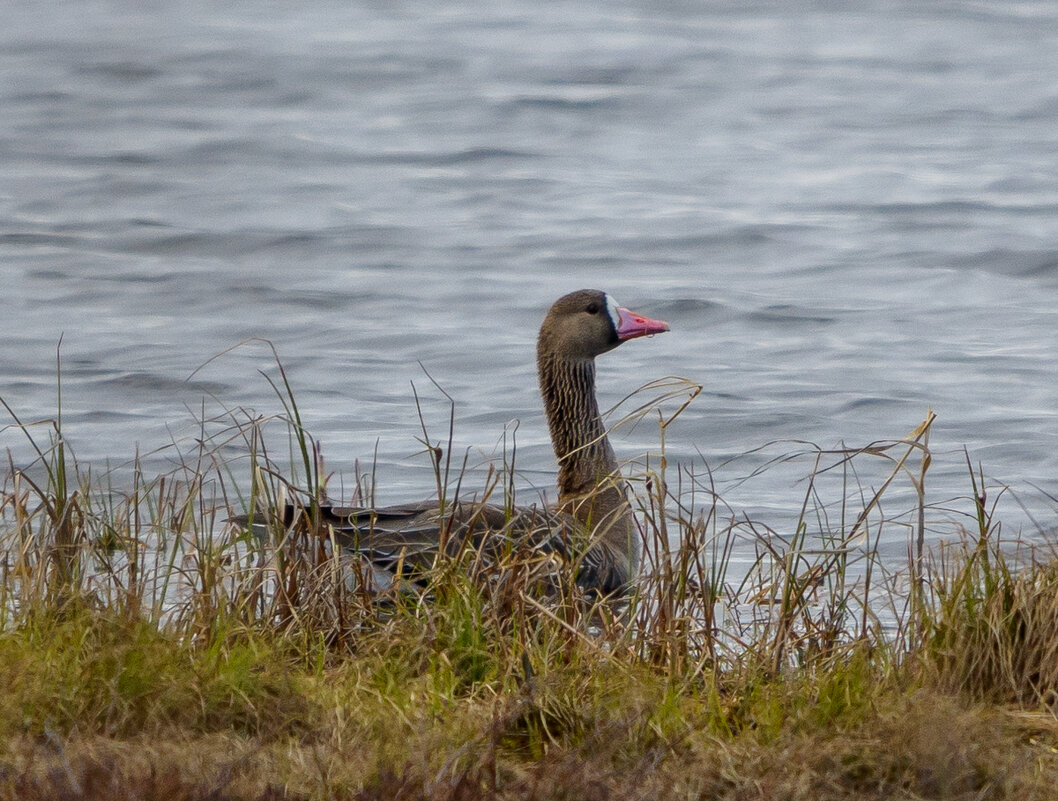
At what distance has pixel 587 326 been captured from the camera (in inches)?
374

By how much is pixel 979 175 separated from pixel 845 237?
13.0 ft

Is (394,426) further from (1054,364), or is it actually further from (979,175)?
(979,175)

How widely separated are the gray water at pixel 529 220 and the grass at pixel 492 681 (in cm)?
157

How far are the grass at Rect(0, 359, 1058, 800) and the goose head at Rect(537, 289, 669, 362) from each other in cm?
337

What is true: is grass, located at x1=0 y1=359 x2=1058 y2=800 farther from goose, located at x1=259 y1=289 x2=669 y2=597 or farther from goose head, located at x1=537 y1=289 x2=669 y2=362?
goose head, located at x1=537 y1=289 x2=669 y2=362

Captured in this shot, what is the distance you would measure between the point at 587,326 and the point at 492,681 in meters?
4.56

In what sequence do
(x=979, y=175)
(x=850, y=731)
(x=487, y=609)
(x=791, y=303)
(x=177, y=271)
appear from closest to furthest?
(x=850, y=731) → (x=487, y=609) → (x=791, y=303) → (x=177, y=271) → (x=979, y=175)

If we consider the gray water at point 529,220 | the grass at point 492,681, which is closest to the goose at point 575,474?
the gray water at point 529,220

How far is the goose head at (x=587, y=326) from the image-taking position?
943 cm

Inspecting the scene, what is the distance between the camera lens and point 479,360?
1334cm

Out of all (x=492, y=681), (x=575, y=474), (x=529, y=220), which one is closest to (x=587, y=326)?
(x=575, y=474)

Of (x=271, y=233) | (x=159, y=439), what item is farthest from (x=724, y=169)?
(x=159, y=439)

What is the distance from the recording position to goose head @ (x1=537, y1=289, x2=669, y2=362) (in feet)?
30.9

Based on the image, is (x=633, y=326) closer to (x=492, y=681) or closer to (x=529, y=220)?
(x=492, y=681)
